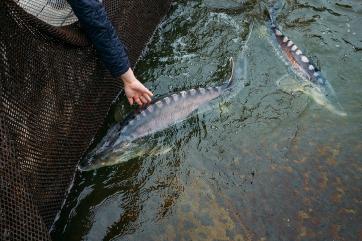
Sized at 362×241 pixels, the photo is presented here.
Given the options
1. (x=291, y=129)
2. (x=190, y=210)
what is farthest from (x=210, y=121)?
(x=190, y=210)

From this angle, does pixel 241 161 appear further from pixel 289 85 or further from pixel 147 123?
pixel 289 85

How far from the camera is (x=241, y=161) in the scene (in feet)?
14.3

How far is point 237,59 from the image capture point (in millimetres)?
5574

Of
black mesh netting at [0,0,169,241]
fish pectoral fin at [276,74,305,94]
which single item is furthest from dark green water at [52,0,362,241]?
black mesh netting at [0,0,169,241]

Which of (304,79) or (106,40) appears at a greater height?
(106,40)

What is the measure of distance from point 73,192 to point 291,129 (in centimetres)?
233

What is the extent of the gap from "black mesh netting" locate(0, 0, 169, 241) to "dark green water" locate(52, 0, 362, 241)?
339 mm

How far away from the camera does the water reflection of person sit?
3531 mm

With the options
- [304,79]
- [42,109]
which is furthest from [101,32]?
[304,79]

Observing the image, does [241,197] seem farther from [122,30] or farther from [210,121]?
[122,30]

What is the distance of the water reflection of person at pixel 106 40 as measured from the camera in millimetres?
3531

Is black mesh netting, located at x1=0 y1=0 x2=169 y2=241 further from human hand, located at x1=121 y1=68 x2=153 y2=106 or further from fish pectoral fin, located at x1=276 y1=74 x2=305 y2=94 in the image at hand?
fish pectoral fin, located at x1=276 y1=74 x2=305 y2=94

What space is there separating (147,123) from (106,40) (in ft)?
3.98

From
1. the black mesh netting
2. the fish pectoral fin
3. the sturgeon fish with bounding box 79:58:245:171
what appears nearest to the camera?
the black mesh netting
